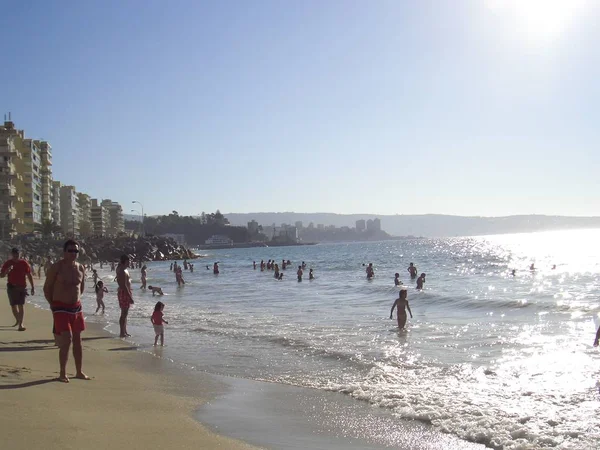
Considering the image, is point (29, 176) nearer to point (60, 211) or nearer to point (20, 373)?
point (60, 211)

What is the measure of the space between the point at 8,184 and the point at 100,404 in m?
74.2

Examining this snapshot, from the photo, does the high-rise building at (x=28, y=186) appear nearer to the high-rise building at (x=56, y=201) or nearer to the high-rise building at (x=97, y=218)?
the high-rise building at (x=56, y=201)

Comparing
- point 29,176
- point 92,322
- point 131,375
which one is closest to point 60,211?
point 29,176

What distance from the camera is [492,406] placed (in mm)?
7090

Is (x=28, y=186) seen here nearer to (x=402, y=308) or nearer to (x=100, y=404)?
(x=402, y=308)

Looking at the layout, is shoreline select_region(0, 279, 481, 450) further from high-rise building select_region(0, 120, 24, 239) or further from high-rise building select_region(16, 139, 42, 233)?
high-rise building select_region(16, 139, 42, 233)

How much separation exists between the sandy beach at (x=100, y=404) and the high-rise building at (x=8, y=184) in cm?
6740

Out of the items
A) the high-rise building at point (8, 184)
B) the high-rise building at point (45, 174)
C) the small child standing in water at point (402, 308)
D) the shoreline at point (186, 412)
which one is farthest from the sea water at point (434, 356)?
the high-rise building at point (45, 174)

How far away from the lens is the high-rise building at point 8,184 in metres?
70.6

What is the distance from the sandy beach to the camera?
15.2 feet

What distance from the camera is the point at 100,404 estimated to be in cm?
584

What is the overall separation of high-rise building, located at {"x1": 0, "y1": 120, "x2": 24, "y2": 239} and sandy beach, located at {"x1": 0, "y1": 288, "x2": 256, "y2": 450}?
67.4 m

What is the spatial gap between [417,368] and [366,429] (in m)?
3.69

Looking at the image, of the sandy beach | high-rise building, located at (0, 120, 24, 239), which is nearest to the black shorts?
the sandy beach
